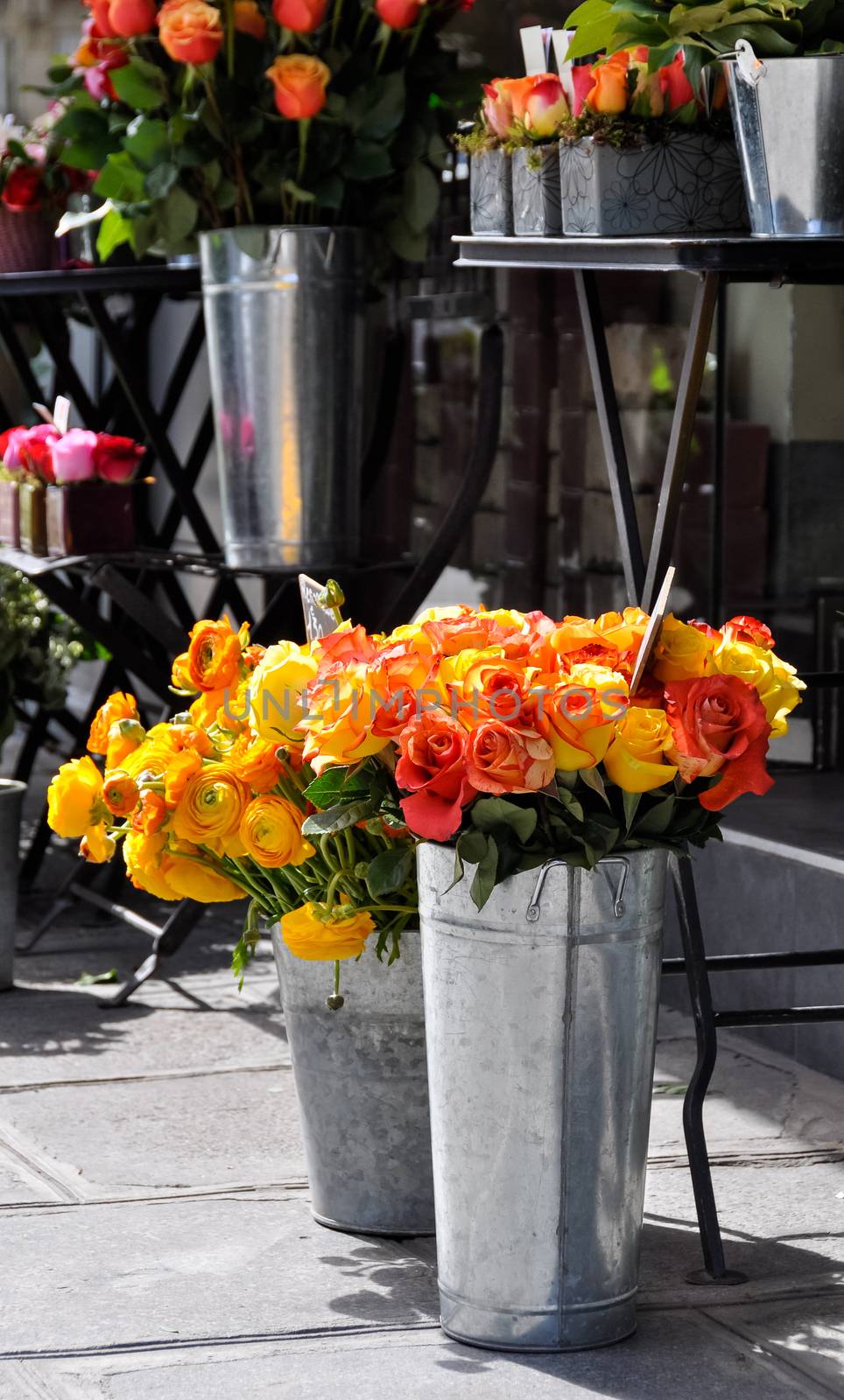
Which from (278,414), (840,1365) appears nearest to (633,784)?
(840,1365)

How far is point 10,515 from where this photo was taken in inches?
169

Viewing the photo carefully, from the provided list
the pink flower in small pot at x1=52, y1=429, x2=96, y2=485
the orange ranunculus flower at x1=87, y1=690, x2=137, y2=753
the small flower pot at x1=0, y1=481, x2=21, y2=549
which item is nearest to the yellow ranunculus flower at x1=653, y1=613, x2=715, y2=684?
the orange ranunculus flower at x1=87, y1=690, x2=137, y2=753

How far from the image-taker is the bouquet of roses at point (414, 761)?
2148 mm

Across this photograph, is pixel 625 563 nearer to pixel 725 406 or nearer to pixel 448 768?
pixel 448 768

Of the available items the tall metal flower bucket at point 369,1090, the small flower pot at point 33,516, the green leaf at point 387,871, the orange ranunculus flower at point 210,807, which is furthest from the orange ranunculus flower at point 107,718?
the small flower pot at point 33,516

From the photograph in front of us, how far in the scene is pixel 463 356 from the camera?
500 centimetres

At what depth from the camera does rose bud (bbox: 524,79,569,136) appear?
275cm

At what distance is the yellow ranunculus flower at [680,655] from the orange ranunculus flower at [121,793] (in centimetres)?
71

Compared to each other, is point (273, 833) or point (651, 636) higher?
point (651, 636)

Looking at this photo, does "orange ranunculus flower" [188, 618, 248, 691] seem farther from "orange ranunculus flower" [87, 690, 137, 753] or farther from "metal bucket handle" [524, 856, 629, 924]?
"metal bucket handle" [524, 856, 629, 924]

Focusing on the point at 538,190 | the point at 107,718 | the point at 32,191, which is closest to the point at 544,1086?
the point at 107,718

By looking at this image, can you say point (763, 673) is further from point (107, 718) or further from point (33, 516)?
point (33, 516)

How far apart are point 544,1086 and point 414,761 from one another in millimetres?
414

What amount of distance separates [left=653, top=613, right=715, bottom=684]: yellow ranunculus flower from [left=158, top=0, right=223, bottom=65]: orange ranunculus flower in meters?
1.84
